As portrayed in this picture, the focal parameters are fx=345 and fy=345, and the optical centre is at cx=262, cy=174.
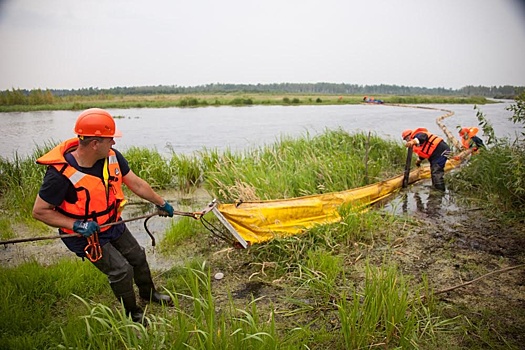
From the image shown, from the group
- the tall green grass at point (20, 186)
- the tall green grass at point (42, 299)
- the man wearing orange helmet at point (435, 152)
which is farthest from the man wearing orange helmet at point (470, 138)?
the tall green grass at point (20, 186)

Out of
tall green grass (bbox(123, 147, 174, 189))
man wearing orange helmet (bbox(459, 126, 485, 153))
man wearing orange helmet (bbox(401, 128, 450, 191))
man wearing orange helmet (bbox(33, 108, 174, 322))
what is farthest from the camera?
man wearing orange helmet (bbox(459, 126, 485, 153))

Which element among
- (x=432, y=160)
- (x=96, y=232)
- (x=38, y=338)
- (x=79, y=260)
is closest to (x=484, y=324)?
(x=96, y=232)

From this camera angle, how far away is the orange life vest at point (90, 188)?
7.77ft

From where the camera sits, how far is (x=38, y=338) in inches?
98.9

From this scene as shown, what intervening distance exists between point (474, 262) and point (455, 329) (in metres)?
1.26

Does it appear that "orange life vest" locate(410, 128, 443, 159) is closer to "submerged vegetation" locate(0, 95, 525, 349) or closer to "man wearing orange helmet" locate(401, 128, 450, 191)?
"man wearing orange helmet" locate(401, 128, 450, 191)

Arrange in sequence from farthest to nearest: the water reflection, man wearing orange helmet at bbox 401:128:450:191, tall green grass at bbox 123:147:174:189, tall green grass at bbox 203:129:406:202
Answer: tall green grass at bbox 123:147:174:189 → man wearing orange helmet at bbox 401:128:450:191 → the water reflection → tall green grass at bbox 203:129:406:202

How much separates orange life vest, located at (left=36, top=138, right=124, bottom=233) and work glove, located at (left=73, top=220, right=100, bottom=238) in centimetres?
13

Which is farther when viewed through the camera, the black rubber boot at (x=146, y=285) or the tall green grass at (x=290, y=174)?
the tall green grass at (x=290, y=174)

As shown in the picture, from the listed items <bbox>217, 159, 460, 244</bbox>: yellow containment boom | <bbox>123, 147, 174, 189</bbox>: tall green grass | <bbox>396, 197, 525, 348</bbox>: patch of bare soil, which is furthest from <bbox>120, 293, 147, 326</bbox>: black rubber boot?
<bbox>123, 147, 174, 189</bbox>: tall green grass

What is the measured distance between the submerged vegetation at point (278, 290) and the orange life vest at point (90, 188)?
2.13ft

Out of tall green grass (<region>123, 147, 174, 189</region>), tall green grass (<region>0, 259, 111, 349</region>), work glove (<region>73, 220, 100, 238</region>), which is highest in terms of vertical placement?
work glove (<region>73, 220, 100, 238</region>)

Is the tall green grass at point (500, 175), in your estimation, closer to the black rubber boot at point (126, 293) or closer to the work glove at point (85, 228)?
the black rubber boot at point (126, 293)

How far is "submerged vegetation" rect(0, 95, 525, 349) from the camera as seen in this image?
2209 millimetres
